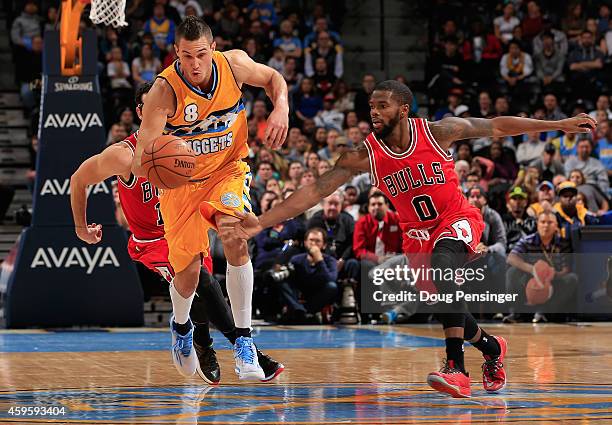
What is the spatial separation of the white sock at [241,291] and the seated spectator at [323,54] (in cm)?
1071

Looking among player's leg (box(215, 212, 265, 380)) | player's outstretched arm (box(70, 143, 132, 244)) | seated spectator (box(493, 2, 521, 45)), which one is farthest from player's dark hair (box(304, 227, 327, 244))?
seated spectator (box(493, 2, 521, 45))

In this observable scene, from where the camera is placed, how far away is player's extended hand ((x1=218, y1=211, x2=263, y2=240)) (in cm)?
589

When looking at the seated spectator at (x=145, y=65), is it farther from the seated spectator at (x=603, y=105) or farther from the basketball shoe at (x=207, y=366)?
the basketball shoe at (x=207, y=366)

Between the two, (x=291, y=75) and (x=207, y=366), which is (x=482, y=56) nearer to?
(x=291, y=75)

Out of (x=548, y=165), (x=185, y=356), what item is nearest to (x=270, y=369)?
(x=185, y=356)

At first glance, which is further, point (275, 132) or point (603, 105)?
point (603, 105)

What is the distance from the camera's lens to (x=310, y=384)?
22.2 ft

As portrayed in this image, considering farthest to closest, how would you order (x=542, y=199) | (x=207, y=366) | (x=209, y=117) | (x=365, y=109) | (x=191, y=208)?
(x=365, y=109) → (x=542, y=199) → (x=207, y=366) → (x=191, y=208) → (x=209, y=117)

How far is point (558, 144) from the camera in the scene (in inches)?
601

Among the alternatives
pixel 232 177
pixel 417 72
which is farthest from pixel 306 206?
pixel 417 72

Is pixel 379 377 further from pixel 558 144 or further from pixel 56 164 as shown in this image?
pixel 558 144

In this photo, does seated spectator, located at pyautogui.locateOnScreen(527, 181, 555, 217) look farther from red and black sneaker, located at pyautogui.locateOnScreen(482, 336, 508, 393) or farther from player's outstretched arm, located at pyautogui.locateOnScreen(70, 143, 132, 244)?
player's outstretched arm, located at pyautogui.locateOnScreen(70, 143, 132, 244)

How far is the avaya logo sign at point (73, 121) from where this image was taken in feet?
38.2

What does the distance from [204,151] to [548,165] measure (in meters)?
9.04
